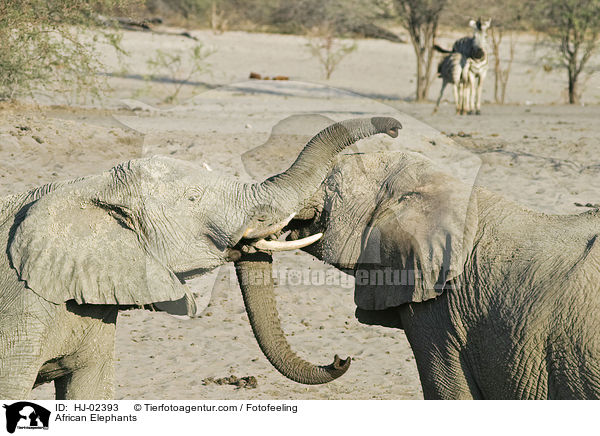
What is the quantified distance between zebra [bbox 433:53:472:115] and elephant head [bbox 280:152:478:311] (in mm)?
15679

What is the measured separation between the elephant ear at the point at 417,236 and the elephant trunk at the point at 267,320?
0.49 metres

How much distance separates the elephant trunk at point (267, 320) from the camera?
4.50 metres

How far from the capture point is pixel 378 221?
4613 mm

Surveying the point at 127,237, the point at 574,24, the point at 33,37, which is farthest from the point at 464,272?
the point at 574,24

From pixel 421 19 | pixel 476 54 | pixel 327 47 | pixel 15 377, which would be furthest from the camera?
pixel 327 47

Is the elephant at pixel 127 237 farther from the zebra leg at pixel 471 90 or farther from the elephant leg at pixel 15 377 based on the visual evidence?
the zebra leg at pixel 471 90

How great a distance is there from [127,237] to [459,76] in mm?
17240

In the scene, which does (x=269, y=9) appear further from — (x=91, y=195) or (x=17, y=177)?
(x=91, y=195)

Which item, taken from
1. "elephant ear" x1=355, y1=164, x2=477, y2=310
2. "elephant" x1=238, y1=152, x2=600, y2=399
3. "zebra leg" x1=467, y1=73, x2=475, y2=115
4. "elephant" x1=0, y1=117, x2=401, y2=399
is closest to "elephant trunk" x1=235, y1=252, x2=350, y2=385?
"elephant" x1=238, y1=152, x2=600, y2=399

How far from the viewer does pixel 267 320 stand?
4641 millimetres

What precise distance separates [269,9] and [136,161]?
38.2 meters

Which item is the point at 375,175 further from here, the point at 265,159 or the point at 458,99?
the point at 458,99
